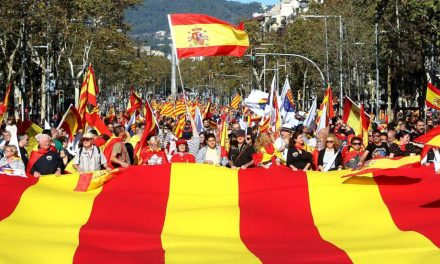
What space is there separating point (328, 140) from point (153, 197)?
4.11 metres

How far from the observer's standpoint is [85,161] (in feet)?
36.8

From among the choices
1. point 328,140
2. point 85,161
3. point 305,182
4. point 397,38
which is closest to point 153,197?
point 305,182

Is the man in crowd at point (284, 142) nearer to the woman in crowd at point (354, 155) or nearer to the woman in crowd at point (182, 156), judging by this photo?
the woman in crowd at point (354, 155)

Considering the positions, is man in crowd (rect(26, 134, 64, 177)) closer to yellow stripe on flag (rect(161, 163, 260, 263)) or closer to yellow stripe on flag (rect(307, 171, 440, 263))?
yellow stripe on flag (rect(161, 163, 260, 263))

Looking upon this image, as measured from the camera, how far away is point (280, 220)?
7781 millimetres

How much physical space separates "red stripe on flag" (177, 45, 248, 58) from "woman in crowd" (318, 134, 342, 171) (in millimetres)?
4075

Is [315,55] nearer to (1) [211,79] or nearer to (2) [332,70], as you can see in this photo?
(2) [332,70]

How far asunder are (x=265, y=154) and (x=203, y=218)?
4.95 m

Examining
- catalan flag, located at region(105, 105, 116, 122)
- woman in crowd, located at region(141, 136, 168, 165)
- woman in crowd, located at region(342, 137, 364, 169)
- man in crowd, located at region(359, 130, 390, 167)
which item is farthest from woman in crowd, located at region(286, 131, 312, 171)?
catalan flag, located at region(105, 105, 116, 122)

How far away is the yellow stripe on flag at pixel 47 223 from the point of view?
21.1 feet

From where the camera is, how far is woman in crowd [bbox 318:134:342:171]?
38.1 ft

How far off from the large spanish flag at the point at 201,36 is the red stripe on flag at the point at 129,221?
268 inches

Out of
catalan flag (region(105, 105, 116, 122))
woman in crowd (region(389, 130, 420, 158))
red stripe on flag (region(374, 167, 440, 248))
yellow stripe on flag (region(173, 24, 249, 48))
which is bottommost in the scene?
catalan flag (region(105, 105, 116, 122))

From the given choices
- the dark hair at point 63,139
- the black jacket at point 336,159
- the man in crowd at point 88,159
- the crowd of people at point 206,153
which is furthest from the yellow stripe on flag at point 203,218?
the dark hair at point 63,139
